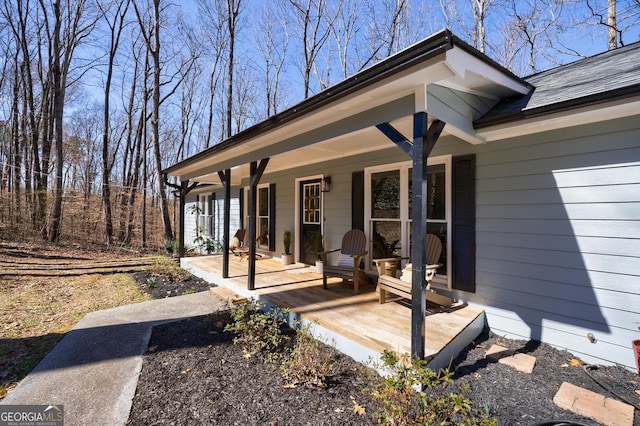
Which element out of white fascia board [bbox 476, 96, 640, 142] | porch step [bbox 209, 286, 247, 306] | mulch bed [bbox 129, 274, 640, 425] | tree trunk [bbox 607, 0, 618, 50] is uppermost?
tree trunk [bbox 607, 0, 618, 50]

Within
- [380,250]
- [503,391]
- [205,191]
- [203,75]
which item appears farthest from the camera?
[203,75]

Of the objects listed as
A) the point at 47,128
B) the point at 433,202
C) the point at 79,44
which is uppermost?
the point at 79,44

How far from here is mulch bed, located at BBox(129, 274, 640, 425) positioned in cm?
217

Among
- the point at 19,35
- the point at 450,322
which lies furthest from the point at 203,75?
the point at 450,322

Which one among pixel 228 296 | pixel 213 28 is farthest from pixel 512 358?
pixel 213 28

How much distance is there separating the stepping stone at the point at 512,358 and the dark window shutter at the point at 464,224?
0.73m

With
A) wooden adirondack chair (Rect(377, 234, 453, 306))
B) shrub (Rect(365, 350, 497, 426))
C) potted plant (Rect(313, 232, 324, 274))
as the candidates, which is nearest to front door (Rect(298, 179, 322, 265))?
potted plant (Rect(313, 232, 324, 274))

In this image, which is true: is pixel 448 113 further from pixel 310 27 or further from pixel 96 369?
pixel 310 27

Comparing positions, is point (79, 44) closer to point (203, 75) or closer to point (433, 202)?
point (203, 75)

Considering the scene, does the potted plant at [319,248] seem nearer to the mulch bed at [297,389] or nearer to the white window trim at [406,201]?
the white window trim at [406,201]

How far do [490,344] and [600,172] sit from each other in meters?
2.00

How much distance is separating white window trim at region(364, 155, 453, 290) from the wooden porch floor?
1.37ft

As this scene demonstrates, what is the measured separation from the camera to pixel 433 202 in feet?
13.3

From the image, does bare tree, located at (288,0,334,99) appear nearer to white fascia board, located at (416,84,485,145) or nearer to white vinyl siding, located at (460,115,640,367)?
white fascia board, located at (416,84,485,145)
